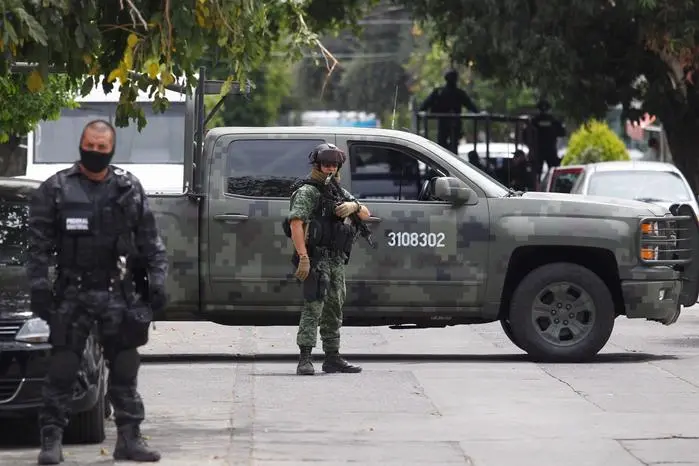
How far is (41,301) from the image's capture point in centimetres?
816

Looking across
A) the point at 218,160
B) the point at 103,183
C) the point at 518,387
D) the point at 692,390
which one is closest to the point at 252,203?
the point at 218,160

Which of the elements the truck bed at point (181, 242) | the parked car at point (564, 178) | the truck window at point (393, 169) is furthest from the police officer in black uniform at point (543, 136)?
the truck bed at point (181, 242)

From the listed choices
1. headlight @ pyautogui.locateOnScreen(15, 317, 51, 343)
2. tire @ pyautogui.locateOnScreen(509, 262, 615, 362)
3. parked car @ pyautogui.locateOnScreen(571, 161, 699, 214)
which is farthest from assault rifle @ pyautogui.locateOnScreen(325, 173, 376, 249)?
parked car @ pyautogui.locateOnScreen(571, 161, 699, 214)

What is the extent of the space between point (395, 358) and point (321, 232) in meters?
2.33

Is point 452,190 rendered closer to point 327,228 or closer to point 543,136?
point 327,228

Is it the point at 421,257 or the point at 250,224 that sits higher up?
the point at 250,224

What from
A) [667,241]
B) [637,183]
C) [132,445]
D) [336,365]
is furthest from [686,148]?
[132,445]

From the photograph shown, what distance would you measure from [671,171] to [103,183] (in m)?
14.4

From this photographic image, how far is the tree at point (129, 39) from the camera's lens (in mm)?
8977

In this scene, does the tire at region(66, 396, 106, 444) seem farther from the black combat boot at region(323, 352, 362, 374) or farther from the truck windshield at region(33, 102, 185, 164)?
the truck windshield at region(33, 102, 185, 164)

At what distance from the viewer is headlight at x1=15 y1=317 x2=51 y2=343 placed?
29.0ft

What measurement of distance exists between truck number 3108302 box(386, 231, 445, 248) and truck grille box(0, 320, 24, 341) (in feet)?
15.6

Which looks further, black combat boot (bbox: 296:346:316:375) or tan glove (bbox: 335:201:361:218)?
black combat boot (bbox: 296:346:316:375)

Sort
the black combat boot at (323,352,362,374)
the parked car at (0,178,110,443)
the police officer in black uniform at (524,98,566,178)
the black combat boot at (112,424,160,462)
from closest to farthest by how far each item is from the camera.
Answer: the black combat boot at (112,424,160,462), the parked car at (0,178,110,443), the black combat boot at (323,352,362,374), the police officer in black uniform at (524,98,566,178)
